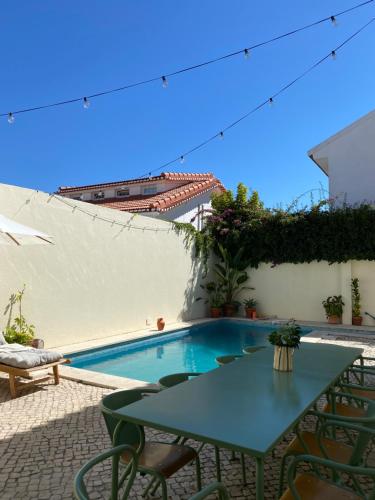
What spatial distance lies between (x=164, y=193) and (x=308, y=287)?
26.9 feet

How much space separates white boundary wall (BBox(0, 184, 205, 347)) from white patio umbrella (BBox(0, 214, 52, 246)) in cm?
142

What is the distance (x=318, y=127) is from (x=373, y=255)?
528 centimetres

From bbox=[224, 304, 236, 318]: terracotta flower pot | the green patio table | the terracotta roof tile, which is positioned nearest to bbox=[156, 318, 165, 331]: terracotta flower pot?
bbox=[224, 304, 236, 318]: terracotta flower pot

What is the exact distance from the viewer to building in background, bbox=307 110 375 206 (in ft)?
47.3

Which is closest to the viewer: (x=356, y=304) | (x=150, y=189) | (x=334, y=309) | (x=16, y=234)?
(x=16, y=234)

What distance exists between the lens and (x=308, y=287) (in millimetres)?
14234

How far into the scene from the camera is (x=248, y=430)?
219cm

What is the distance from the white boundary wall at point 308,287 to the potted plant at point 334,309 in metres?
0.21

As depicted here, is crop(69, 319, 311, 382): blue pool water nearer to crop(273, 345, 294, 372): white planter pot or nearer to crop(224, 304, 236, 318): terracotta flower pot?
crop(224, 304, 236, 318): terracotta flower pot

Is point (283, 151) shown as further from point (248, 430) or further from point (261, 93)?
point (248, 430)

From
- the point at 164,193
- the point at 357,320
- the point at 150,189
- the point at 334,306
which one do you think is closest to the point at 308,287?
the point at 334,306

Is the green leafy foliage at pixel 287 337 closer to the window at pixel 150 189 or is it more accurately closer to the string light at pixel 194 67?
the string light at pixel 194 67

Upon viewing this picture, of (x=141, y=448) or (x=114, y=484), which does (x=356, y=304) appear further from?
(x=114, y=484)

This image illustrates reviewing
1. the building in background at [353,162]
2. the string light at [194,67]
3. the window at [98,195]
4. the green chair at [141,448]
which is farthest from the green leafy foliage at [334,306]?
the window at [98,195]
